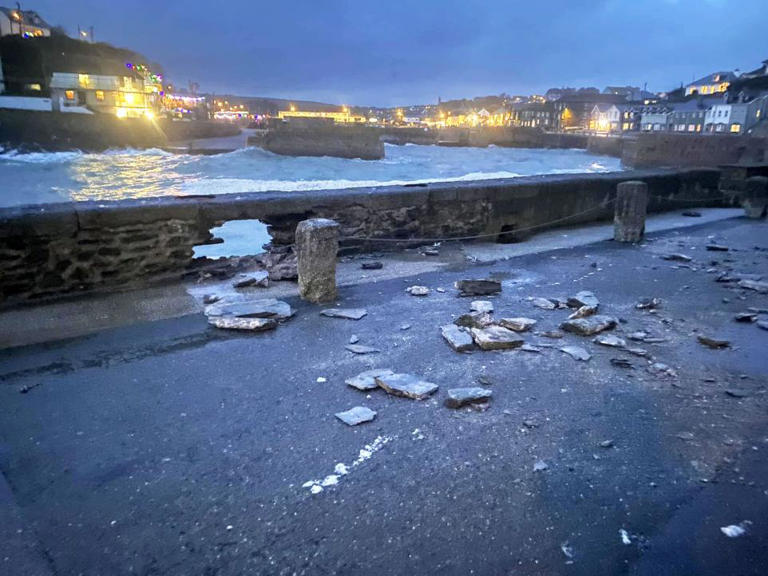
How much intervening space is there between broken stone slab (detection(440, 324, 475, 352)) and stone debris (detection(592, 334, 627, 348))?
1036 mm

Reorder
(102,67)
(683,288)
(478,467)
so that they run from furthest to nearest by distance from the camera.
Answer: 1. (102,67)
2. (683,288)
3. (478,467)

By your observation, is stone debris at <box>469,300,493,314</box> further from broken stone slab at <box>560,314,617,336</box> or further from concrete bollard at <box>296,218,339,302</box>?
concrete bollard at <box>296,218,339,302</box>

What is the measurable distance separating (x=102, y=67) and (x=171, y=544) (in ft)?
260

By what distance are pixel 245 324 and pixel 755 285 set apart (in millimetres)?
5427

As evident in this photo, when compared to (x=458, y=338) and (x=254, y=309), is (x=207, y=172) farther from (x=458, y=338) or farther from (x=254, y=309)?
(x=458, y=338)

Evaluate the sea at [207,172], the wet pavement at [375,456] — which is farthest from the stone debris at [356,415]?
the sea at [207,172]

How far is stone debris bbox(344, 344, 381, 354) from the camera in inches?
163

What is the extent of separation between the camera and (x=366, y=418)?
3.14 metres

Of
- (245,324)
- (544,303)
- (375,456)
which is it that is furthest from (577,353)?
(245,324)

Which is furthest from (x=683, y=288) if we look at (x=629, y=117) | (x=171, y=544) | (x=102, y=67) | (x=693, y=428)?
(x=629, y=117)

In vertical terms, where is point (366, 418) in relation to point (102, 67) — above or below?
below

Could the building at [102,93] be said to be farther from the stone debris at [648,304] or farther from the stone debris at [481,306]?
the stone debris at [648,304]

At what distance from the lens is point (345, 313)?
4988 mm

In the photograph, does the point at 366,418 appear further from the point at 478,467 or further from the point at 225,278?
the point at 225,278
